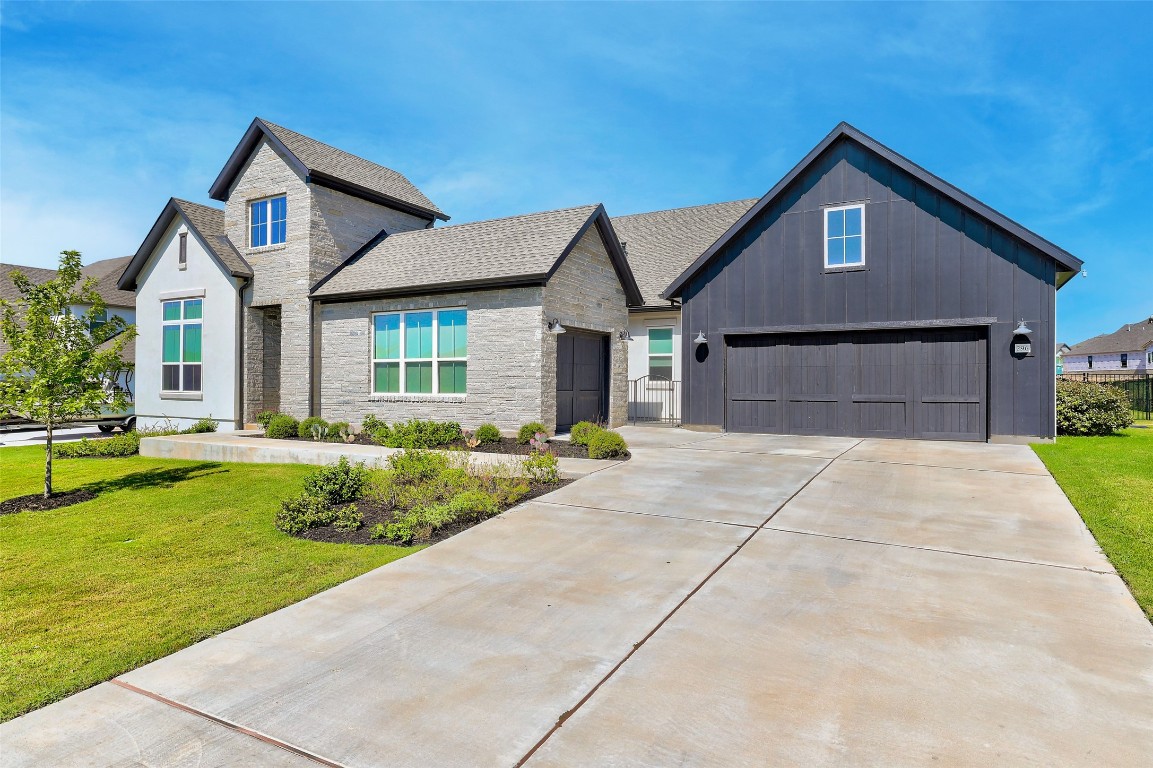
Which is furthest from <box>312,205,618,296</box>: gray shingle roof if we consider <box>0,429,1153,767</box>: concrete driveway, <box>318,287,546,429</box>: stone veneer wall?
<box>0,429,1153,767</box>: concrete driveway

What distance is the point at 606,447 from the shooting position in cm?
1016

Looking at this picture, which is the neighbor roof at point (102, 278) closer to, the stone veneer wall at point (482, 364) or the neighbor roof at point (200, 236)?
the neighbor roof at point (200, 236)

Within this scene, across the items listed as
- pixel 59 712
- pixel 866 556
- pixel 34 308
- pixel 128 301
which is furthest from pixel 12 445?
pixel 866 556

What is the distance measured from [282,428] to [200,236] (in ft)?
21.4

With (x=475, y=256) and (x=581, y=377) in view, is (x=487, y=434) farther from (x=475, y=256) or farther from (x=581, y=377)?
(x=475, y=256)

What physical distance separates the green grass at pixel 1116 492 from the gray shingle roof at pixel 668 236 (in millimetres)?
10748

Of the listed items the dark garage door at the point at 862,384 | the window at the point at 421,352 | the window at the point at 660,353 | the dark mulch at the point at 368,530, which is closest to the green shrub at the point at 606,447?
the dark mulch at the point at 368,530

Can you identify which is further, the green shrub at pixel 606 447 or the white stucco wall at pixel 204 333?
the white stucco wall at pixel 204 333

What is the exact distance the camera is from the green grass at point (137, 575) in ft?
11.3

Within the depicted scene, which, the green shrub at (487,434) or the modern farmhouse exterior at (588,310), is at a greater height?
the modern farmhouse exterior at (588,310)

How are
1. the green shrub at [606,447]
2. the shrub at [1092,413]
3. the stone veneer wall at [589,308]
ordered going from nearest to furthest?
the green shrub at [606,447]
the stone veneer wall at [589,308]
the shrub at [1092,413]

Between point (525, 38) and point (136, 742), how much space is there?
508 inches

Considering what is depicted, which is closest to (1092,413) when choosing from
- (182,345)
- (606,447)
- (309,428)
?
(606,447)

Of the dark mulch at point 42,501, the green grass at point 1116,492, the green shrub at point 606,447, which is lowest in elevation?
the dark mulch at point 42,501
